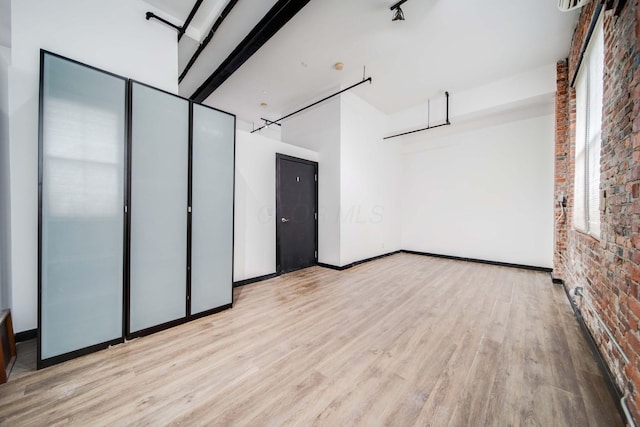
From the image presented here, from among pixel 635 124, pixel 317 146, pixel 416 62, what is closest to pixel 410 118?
pixel 416 62

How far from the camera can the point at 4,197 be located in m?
2.32

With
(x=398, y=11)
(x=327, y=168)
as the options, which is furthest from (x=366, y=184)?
(x=398, y=11)

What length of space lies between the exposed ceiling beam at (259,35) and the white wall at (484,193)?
4738 millimetres

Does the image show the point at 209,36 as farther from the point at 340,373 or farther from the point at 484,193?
the point at 484,193

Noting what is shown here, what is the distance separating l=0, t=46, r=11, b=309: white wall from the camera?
→ 2256mm

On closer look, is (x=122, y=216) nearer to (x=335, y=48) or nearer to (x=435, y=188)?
(x=335, y=48)

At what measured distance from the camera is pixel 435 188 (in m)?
6.29

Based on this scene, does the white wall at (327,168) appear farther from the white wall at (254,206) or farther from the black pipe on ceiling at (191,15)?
the black pipe on ceiling at (191,15)

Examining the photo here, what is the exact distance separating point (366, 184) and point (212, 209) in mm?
3718

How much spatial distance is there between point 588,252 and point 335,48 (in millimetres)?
4132

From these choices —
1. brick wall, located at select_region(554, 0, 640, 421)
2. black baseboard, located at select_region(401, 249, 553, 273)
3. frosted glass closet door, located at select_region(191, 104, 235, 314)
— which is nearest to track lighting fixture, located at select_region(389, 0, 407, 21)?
brick wall, located at select_region(554, 0, 640, 421)

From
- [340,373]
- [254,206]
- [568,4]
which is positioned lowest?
[340,373]

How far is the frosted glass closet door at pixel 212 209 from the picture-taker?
8.89ft

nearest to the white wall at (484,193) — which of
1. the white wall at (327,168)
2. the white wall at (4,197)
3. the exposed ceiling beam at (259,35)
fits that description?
the white wall at (327,168)
